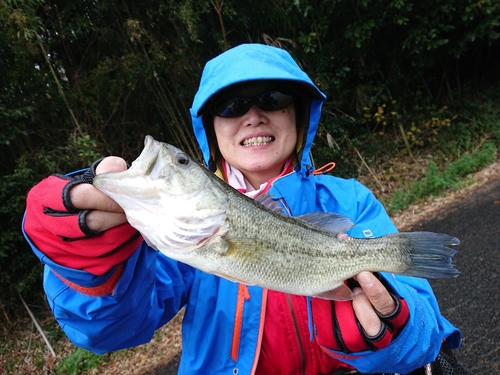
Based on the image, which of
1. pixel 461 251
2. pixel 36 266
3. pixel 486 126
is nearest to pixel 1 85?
pixel 36 266

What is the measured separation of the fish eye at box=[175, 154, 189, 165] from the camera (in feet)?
5.05

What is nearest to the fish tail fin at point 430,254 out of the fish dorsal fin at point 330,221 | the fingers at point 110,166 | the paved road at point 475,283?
the fish dorsal fin at point 330,221

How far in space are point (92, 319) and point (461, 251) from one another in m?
5.32

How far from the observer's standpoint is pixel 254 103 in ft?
6.92

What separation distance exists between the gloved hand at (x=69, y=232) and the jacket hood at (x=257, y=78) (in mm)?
1071

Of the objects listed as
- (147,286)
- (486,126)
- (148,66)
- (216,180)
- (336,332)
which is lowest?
(486,126)

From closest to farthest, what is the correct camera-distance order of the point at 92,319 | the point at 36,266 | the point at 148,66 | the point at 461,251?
the point at 92,319
the point at 461,251
the point at 36,266
the point at 148,66

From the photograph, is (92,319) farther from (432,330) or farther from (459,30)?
(459,30)

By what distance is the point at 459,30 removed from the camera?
9.11 metres

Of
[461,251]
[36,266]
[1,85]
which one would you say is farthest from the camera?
[36,266]

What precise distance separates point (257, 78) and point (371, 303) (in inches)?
55.6

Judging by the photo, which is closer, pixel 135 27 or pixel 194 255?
pixel 194 255

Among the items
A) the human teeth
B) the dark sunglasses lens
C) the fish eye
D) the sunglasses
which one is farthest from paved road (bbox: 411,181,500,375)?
the fish eye

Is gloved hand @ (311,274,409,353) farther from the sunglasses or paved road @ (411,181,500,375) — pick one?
paved road @ (411,181,500,375)
